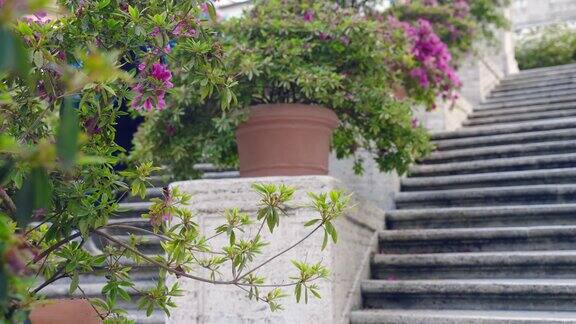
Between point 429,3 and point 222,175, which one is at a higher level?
point 429,3

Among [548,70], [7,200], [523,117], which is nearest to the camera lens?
[7,200]

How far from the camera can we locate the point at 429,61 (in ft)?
17.5

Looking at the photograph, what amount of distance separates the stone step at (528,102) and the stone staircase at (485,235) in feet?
3.42

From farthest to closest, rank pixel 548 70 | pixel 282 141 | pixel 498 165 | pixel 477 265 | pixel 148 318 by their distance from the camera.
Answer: pixel 548 70, pixel 498 165, pixel 477 265, pixel 282 141, pixel 148 318

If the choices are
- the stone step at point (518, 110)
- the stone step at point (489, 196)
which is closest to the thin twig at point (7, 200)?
the stone step at point (489, 196)

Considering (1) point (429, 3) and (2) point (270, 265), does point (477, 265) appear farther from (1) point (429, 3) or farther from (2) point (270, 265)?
(1) point (429, 3)

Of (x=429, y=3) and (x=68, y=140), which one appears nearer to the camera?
→ (x=68, y=140)

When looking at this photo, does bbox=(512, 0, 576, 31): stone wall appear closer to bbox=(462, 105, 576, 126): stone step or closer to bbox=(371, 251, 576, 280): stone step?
bbox=(462, 105, 576, 126): stone step

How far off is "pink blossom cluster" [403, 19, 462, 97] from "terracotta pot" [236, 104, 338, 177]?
1.66 meters

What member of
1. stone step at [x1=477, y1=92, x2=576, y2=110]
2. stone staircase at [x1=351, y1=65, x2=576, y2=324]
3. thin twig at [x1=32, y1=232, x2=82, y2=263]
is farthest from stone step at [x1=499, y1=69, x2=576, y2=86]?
thin twig at [x1=32, y1=232, x2=82, y2=263]

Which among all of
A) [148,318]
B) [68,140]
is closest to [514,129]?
[148,318]

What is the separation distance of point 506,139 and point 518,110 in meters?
1.62

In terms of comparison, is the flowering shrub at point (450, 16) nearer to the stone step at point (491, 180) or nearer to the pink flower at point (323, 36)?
the stone step at point (491, 180)

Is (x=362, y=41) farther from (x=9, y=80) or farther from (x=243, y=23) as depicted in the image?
(x=9, y=80)
